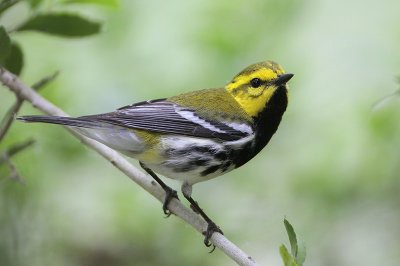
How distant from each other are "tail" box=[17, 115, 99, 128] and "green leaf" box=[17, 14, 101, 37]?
319mm

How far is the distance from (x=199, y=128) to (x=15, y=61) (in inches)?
29.5

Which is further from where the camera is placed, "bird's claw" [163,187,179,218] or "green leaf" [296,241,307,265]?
"bird's claw" [163,187,179,218]

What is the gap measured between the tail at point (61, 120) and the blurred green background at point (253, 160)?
2.08 ft

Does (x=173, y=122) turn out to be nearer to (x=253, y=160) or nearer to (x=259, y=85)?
(x=259, y=85)

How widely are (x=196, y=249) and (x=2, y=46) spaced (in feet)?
4.96

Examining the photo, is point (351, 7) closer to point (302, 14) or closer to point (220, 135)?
point (302, 14)

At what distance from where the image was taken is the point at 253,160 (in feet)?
13.2

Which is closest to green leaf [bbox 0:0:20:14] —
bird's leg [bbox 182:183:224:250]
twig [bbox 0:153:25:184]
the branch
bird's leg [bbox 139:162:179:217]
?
the branch

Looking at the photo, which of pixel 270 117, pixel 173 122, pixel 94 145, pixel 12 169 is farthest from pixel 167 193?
pixel 12 169

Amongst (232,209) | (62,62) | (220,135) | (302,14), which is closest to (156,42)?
(62,62)

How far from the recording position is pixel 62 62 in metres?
4.41

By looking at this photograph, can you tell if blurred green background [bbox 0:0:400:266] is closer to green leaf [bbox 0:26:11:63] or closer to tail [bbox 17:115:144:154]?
tail [bbox 17:115:144:154]

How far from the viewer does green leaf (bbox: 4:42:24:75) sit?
9.34 ft

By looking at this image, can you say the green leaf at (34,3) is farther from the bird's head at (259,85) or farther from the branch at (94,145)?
the bird's head at (259,85)
